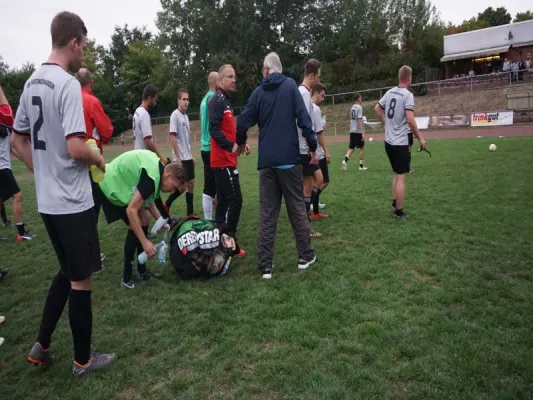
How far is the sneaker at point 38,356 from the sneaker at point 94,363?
0.89 feet

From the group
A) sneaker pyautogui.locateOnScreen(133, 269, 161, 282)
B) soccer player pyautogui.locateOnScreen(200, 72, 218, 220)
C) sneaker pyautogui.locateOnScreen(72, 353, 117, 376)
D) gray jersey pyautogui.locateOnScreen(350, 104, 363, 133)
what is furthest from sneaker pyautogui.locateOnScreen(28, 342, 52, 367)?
gray jersey pyautogui.locateOnScreen(350, 104, 363, 133)

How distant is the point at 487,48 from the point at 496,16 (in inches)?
1110

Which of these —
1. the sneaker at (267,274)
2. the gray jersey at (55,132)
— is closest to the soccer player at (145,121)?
the sneaker at (267,274)

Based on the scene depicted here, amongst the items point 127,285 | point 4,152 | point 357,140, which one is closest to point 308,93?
point 127,285

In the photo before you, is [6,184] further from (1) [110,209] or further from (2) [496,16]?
(2) [496,16]

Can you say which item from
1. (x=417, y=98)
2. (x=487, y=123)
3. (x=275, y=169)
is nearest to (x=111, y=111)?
(x=417, y=98)

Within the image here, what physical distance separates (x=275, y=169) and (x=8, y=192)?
4632 millimetres

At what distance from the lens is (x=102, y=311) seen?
3.97m

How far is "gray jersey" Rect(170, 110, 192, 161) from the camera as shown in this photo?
22.8 feet

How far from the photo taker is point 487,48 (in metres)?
37.5

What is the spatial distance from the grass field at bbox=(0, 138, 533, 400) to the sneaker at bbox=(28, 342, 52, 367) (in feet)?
0.33

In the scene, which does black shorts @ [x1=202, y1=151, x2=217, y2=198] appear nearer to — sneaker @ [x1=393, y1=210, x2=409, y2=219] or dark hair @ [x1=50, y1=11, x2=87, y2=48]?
sneaker @ [x1=393, y1=210, x2=409, y2=219]

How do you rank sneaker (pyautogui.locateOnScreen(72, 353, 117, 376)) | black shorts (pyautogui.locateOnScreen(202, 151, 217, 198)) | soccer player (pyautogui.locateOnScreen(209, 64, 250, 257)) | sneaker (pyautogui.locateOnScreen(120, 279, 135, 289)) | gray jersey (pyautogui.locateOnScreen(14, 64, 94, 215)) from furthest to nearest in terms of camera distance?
→ black shorts (pyautogui.locateOnScreen(202, 151, 217, 198)), soccer player (pyautogui.locateOnScreen(209, 64, 250, 257)), sneaker (pyautogui.locateOnScreen(120, 279, 135, 289)), sneaker (pyautogui.locateOnScreen(72, 353, 117, 376)), gray jersey (pyautogui.locateOnScreen(14, 64, 94, 215))

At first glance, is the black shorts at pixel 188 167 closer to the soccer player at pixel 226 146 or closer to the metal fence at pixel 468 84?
the soccer player at pixel 226 146
